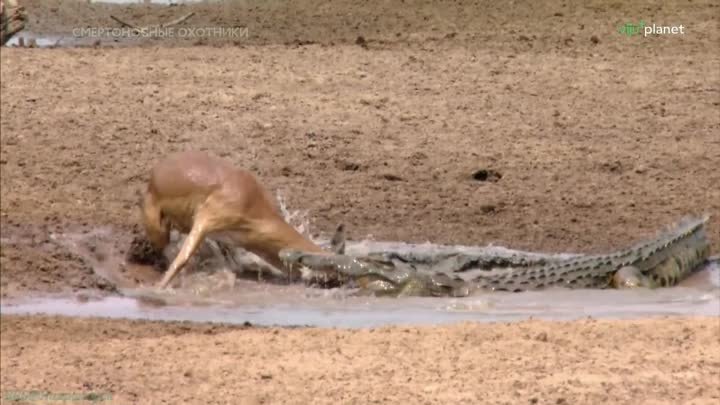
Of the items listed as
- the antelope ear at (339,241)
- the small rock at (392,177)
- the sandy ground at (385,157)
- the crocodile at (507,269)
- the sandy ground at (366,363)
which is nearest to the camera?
the sandy ground at (366,363)

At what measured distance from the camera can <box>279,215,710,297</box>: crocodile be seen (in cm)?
805

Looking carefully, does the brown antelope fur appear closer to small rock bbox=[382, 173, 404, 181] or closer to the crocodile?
the crocodile

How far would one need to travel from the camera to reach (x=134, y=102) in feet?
34.9

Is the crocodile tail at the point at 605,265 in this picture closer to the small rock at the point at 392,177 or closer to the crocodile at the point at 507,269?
the crocodile at the point at 507,269

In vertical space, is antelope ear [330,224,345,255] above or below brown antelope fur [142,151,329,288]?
below

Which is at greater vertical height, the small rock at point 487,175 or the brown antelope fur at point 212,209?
the small rock at point 487,175

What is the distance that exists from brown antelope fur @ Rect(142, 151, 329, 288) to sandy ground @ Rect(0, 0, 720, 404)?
0.22 meters

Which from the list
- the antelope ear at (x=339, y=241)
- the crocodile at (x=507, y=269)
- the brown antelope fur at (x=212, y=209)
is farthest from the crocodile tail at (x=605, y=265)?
the brown antelope fur at (x=212, y=209)

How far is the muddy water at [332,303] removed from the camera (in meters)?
7.33

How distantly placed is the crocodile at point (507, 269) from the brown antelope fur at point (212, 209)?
0.50 ft

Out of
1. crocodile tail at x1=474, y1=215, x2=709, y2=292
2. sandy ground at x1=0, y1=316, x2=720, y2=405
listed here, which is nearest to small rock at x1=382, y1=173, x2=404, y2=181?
crocodile tail at x1=474, y1=215, x2=709, y2=292

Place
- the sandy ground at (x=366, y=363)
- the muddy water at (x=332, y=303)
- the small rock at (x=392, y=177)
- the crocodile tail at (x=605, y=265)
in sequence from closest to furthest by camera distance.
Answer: the sandy ground at (x=366, y=363) → the muddy water at (x=332, y=303) → the crocodile tail at (x=605, y=265) → the small rock at (x=392, y=177)

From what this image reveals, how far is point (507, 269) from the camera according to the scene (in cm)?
855

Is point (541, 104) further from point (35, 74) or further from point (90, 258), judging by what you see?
point (90, 258)
